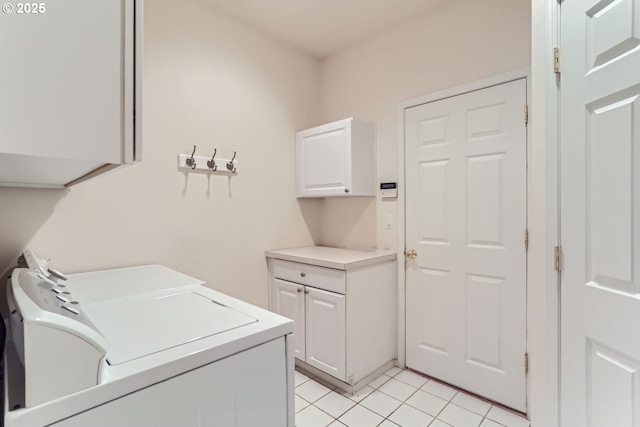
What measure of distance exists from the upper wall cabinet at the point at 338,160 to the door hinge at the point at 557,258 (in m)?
1.45

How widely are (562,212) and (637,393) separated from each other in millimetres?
615

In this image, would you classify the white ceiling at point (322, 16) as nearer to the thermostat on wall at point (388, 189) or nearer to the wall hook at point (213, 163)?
the wall hook at point (213, 163)

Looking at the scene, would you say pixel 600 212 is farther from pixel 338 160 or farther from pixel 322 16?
pixel 322 16

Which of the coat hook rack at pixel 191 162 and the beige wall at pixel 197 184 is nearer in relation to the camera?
the beige wall at pixel 197 184

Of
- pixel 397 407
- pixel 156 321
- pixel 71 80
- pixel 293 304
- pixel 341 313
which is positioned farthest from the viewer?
pixel 293 304

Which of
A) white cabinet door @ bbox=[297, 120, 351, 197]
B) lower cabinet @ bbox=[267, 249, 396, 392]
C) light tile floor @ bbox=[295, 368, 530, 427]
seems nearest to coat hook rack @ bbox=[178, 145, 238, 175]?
white cabinet door @ bbox=[297, 120, 351, 197]

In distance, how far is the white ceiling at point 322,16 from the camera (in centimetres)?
227

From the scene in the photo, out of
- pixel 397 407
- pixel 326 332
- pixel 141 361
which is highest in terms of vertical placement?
pixel 141 361

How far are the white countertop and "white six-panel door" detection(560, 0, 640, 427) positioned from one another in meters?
1.18

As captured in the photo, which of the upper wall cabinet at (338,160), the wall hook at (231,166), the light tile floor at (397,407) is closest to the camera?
the light tile floor at (397,407)


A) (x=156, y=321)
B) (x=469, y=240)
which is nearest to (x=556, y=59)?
(x=469, y=240)

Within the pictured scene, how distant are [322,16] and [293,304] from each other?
7.36ft

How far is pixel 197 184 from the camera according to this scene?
2.23 meters

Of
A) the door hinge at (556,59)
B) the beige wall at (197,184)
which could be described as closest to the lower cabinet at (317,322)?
the beige wall at (197,184)
